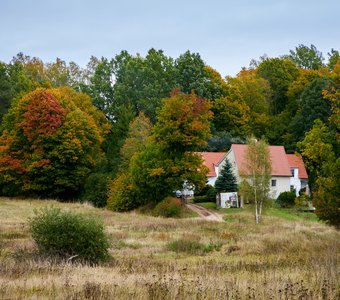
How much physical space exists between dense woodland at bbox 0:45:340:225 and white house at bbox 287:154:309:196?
1214 mm

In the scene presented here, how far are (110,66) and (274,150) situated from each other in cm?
2593

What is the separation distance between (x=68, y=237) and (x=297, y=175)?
45.0 metres

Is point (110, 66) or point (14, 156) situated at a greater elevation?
point (110, 66)

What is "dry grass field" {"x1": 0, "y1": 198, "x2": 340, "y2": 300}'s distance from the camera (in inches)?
367

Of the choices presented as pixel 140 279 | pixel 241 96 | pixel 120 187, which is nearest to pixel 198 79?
pixel 241 96

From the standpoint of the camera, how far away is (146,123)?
55.8 m

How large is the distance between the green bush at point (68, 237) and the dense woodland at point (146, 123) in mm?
11680

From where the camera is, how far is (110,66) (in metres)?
72.6

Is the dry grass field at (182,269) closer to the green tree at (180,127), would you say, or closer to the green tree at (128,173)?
the green tree at (180,127)

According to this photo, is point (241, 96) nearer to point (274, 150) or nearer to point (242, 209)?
point (274, 150)

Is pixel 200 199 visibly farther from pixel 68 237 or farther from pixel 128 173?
pixel 68 237

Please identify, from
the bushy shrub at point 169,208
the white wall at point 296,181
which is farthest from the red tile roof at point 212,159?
the bushy shrub at point 169,208

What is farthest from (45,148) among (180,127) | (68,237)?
(68,237)

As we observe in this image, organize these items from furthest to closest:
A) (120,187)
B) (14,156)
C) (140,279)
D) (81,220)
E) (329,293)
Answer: (14,156) < (120,187) < (81,220) < (140,279) < (329,293)
